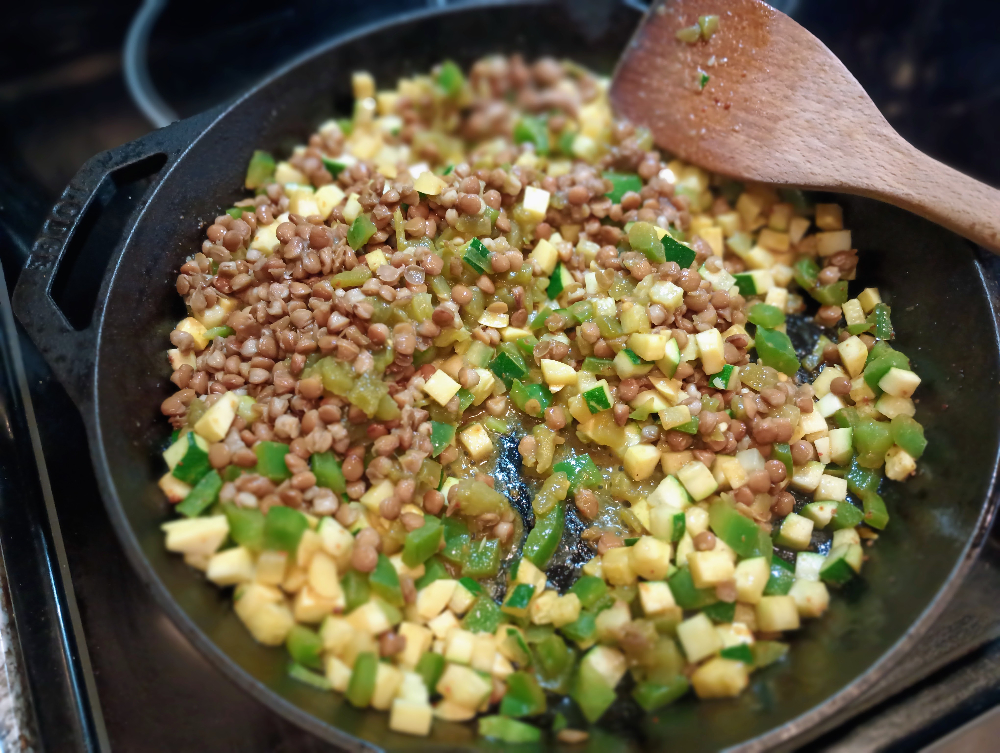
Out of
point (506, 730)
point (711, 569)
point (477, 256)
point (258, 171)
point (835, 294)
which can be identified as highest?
point (258, 171)

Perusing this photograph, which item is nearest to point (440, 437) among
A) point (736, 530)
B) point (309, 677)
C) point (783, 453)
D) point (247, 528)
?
point (247, 528)

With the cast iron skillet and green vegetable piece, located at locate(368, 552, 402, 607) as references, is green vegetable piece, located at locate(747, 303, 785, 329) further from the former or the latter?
green vegetable piece, located at locate(368, 552, 402, 607)

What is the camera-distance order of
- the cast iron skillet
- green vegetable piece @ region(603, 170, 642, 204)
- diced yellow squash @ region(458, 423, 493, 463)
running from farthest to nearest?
green vegetable piece @ region(603, 170, 642, 204) < diced yellow squash @ region(458, 423, 493, 463) < the cast iron skillet

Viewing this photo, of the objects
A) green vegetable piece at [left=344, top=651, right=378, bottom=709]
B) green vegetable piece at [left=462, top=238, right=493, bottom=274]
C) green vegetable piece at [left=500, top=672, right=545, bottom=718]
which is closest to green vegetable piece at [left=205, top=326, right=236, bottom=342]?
green vegetable piece at [left=462, top=238, right=493, bottom=274]

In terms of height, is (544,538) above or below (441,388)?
below

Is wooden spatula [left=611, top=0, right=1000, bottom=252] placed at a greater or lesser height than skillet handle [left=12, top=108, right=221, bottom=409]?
greater

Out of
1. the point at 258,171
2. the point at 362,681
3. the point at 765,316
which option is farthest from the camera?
the point at 258,171

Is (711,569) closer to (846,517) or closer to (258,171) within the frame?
(846,517)
